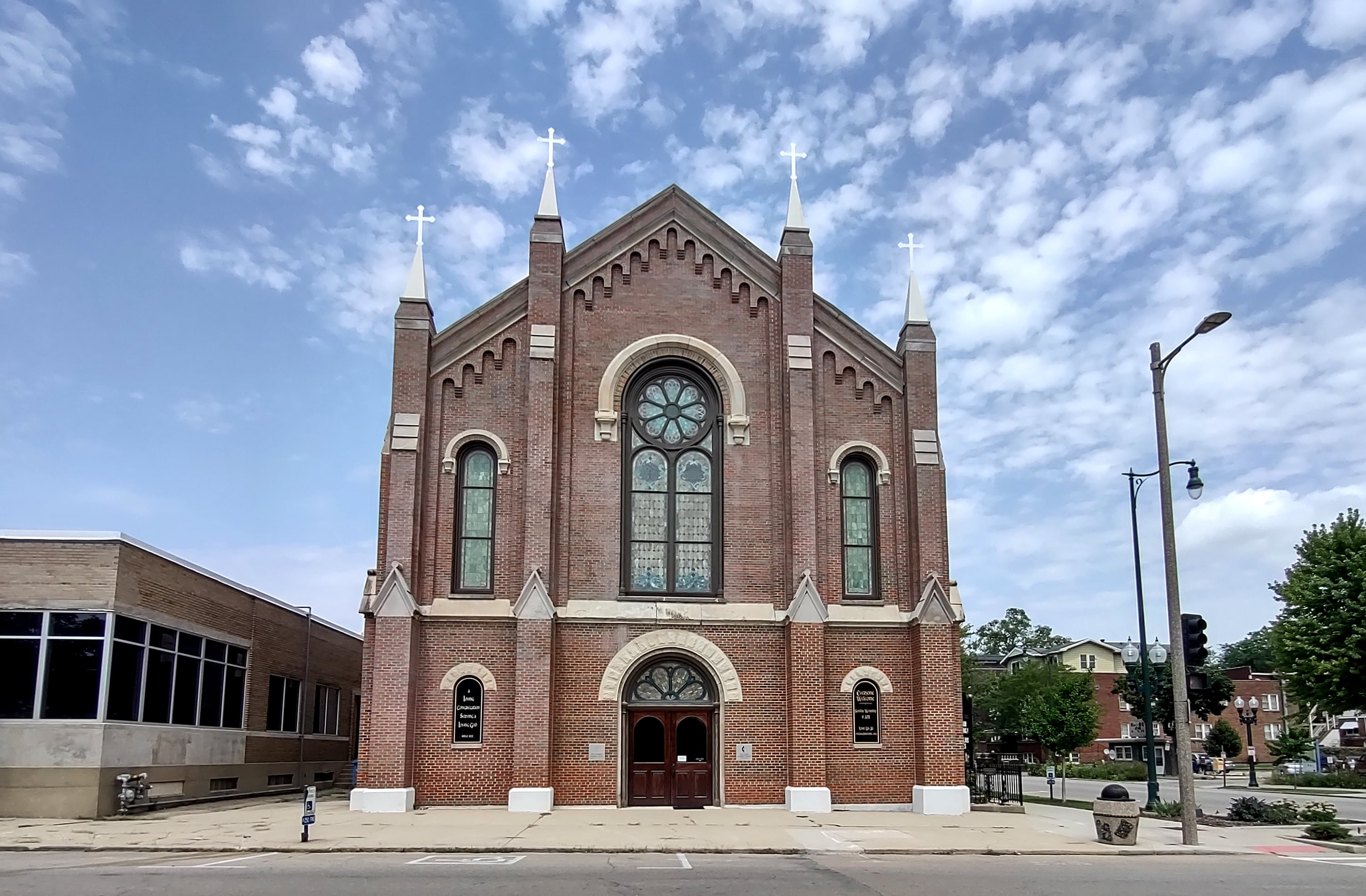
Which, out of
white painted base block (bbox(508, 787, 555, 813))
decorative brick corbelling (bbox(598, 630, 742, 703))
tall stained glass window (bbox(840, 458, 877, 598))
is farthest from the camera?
tall stained glass window (bbox(840, 458, 877, 598))

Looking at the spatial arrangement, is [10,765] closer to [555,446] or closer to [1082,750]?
[555,446]

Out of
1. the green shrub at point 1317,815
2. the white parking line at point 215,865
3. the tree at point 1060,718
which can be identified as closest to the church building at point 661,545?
the white parking line at point 215,865

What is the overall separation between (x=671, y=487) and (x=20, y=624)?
1407 centimetres

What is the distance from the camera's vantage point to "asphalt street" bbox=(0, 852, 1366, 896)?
1385 centimetres

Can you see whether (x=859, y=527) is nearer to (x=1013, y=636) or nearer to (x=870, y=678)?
(x=870, y=678)

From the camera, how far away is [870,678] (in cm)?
2625

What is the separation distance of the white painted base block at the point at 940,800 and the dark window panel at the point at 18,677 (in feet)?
61.4

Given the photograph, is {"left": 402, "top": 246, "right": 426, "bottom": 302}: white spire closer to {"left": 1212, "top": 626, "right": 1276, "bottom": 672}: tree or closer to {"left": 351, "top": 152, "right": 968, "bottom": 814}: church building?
{"left": 351, "top": 152, "right": 968, "bottom": 814}: church building

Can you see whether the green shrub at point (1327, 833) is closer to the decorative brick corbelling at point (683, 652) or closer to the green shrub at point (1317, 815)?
the green shrub at point (1317, 815)

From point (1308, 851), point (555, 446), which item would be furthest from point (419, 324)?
point (1308, 851)

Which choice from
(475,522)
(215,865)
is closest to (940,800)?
(475,522)

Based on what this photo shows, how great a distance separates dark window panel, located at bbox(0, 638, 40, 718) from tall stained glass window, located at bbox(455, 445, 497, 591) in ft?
28.4

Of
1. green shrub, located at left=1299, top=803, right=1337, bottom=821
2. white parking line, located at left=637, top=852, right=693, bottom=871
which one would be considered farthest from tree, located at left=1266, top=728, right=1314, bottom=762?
white parking line, located at left=637, top=852, right=693, bottom=871

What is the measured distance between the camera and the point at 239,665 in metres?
31.6
